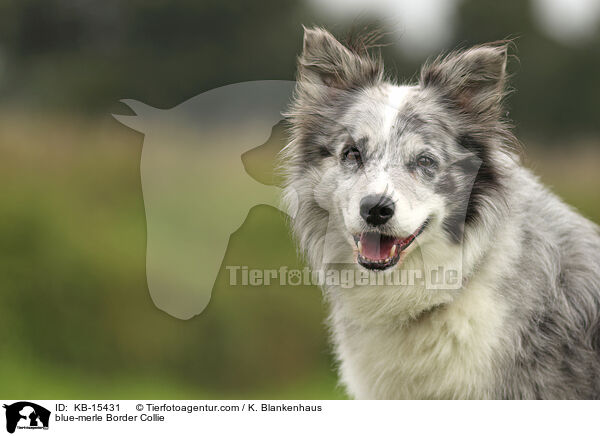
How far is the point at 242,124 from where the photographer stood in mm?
5070

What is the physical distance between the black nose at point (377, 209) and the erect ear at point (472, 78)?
88cm

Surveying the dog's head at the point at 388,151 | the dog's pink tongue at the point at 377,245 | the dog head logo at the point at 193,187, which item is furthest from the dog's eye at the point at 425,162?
the dog head logo at the point at 193,187

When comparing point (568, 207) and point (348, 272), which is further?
point (568, 207)

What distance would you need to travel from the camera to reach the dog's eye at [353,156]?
11.1 ft

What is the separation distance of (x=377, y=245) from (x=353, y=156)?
1.57 feet

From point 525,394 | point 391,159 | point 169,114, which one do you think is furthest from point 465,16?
point 525,394

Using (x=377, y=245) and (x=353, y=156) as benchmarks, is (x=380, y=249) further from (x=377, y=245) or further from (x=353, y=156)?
(x=353, y=156)

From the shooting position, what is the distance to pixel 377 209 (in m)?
3.12

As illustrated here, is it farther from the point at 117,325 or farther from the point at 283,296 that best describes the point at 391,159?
the point at 117,325

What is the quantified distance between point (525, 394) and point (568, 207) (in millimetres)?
1244

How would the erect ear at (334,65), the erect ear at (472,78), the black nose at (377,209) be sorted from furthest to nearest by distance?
the erect ear at (334,65) < the erect ear at (472,78) < the black nose at (377,209)

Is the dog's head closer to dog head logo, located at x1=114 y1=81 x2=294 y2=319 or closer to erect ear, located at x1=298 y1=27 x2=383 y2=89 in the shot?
erect ear, located at x1=298 y1=27 x2=383 y2=89
